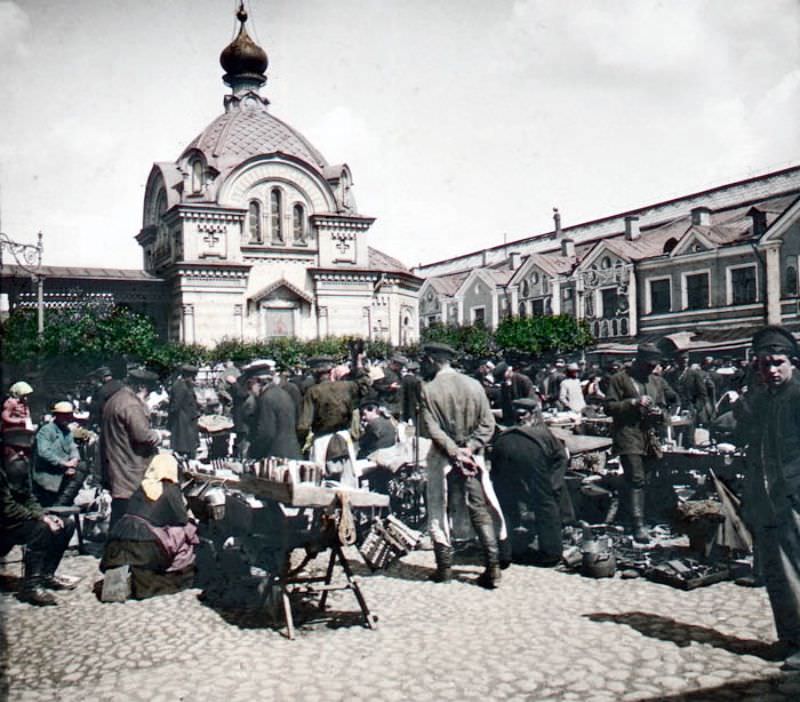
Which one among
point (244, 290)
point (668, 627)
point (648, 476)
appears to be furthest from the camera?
point (244, 290)

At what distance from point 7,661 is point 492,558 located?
3928mm

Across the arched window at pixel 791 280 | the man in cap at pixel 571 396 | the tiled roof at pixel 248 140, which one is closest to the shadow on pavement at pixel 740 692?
the man in cap at pixel 571 396

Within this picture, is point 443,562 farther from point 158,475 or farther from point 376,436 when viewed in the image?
point 376,436

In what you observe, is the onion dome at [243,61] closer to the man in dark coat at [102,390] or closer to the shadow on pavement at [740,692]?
the man in dark coat at [102,390]

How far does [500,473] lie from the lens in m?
7.77

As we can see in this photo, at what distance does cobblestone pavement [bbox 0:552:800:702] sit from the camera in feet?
14.6

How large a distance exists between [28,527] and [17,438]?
1174 millimetres

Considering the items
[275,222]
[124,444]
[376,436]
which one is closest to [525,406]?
[376,436]

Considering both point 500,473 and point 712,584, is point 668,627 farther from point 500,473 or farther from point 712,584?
point 500,473

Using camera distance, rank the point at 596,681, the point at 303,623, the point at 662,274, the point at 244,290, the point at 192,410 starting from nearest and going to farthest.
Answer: the point at 596,681 < the point at 303,623 < the point at 192,410 < the point at 244,290 < the point at 662,274

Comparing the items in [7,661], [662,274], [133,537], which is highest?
[662,274]

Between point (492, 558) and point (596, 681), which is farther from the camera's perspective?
point (492, 558)

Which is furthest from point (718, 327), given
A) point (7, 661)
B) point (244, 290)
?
point (7, 661)

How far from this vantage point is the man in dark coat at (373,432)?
9.99m
